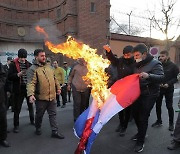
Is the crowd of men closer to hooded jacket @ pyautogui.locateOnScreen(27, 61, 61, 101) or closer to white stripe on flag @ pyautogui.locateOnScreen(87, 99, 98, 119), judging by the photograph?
hooded jacket @ pyautogui.locateOnScreen(27, 61, 61, 101)

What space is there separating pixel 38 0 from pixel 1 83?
80.2ft

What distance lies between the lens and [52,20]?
994 inches

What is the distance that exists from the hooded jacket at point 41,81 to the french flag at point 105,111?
130 centimetres

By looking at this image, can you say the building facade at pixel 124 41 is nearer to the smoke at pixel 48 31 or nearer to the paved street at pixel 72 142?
the smoke at pixel 48 31

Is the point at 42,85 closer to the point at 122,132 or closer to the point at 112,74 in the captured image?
Answer: the point at 112,74

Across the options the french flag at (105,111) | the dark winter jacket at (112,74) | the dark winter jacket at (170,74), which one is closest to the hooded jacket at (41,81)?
the french flag at (105,111)

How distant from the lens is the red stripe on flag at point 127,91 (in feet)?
14.7

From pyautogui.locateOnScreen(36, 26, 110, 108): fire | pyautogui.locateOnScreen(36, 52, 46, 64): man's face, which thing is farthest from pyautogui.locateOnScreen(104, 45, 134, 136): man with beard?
pyautogui.locateOnScreen(36, 52, 46, 64): man's face

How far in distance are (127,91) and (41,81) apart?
2069mm

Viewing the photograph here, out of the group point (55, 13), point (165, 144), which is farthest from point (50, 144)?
point (55, 13)

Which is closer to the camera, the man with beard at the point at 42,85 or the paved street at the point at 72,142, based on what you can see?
the paved street at the point at 72,142

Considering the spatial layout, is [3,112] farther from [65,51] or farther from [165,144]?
[165,144]

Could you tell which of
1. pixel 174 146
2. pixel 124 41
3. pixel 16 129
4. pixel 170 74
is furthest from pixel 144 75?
pixel 124 41

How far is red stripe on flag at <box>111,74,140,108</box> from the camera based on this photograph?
4.49 meters
